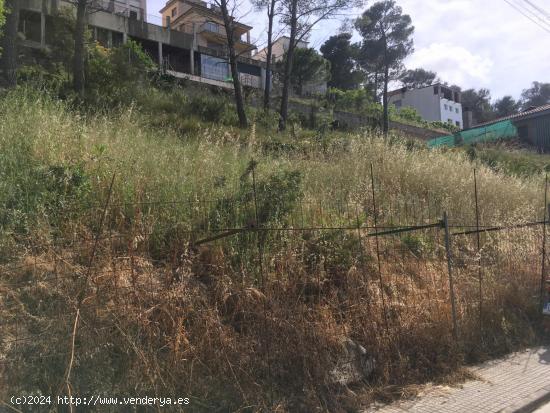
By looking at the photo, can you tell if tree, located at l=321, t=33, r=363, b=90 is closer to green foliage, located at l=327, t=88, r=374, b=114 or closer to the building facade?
the building facade

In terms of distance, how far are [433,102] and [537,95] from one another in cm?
1784

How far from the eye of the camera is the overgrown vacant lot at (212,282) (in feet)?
12.7

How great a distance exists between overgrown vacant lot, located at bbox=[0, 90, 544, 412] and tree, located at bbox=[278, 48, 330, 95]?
33.9m

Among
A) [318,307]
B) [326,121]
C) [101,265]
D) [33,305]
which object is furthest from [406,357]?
[326,121]

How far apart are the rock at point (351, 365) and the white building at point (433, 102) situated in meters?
67.1

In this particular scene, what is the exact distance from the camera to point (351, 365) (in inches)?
188

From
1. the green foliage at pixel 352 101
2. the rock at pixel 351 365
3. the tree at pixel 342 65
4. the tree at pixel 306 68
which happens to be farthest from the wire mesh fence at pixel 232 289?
the tree at pixel 342 65

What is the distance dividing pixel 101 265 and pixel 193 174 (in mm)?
2306

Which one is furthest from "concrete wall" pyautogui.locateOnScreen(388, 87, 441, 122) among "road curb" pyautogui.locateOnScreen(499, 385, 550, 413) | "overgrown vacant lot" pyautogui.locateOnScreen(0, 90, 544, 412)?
"road curb" pyautogui.locateOnScreen(499, 385, 550, 413)

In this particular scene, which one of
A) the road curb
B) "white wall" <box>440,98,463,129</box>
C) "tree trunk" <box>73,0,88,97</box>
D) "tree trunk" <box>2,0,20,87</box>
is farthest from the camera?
"white wall" <box>440,98,463,129</box>

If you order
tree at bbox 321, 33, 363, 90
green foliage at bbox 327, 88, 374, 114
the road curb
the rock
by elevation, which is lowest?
the road curb

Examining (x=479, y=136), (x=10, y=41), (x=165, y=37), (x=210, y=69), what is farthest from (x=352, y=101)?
(x=10, y=41)

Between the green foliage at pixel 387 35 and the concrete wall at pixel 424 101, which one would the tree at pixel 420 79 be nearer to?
the concrete wall at pixel 424 101

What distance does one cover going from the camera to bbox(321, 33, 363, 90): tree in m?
48.4
